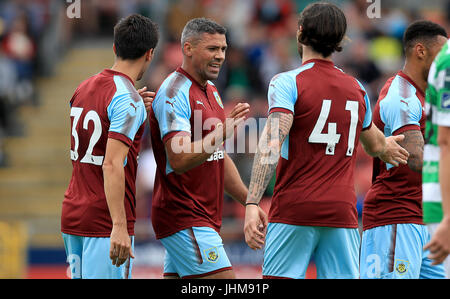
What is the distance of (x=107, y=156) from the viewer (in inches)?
233

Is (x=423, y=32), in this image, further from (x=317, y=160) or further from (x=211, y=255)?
(x=211, y=255)

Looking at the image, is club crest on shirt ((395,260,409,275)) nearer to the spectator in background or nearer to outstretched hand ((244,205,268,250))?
outstretched hand ((244,205,268,250))

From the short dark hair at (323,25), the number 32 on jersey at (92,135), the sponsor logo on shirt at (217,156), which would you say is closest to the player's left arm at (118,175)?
the number 32 on jersey at (92,135)

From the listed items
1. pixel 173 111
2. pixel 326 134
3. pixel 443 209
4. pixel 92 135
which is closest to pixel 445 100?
pixel 443 209

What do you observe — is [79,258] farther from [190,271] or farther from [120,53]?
[120,53]

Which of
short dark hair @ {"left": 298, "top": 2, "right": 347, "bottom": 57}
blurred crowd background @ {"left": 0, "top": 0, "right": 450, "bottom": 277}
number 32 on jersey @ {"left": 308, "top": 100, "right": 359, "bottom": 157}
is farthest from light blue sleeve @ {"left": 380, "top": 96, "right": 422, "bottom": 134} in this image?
blurred crowd background @ {"left": 0, "top": 0, "right": 450, "bottom": 277}

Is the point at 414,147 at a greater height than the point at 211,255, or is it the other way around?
the point at 414,147

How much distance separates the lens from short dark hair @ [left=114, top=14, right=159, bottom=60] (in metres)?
6.31

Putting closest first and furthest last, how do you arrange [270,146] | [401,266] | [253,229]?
[253,229] < [270,146] < [401,266]

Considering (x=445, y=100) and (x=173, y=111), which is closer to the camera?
(x=445, y=100)

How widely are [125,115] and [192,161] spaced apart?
0.66 metres

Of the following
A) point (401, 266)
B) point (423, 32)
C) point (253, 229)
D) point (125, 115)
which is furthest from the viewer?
point (423, 32)

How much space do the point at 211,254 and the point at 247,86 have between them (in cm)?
947
